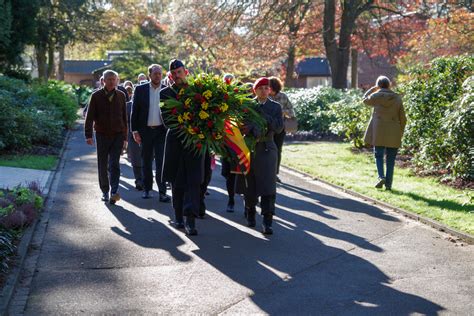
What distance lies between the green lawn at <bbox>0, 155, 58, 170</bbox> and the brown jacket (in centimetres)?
408

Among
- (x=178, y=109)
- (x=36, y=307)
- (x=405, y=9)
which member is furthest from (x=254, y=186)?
(x=405, y=9)

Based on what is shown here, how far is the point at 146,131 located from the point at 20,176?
323cm

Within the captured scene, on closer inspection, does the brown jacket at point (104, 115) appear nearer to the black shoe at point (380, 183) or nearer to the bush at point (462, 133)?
the black shoe at point (380, 183)

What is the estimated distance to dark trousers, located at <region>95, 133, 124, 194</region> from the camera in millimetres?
11367

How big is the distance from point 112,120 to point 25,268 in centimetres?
421

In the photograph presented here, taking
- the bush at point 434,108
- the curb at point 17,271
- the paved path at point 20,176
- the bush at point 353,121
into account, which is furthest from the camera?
the bush at point 353,121

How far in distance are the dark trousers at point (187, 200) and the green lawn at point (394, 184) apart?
125 inches

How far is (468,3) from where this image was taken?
25625 mm

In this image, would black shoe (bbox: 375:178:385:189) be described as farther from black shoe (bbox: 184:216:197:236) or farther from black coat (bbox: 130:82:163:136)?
black shoe (bbox: 184:216:197:236)

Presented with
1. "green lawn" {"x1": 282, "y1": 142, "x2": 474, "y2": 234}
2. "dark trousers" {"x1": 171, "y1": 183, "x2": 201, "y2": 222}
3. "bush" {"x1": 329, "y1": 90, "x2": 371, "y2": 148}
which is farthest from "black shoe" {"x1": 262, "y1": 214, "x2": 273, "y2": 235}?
"bush" {"x1": 329, "y1": 90, "x2": 371, "y2": 148}

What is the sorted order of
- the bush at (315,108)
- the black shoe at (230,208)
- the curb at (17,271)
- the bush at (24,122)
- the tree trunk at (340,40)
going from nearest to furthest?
the curb at (17,271)
the black shoe at (230,208)
the bush at (24,122)
the bush at (315,108)
the tree trunk at (340,40)

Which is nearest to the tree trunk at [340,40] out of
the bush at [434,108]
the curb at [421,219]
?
the bush at [434,108]

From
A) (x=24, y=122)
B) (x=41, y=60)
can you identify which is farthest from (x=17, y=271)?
(x=41, y=60)

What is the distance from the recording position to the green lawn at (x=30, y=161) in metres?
15.0
